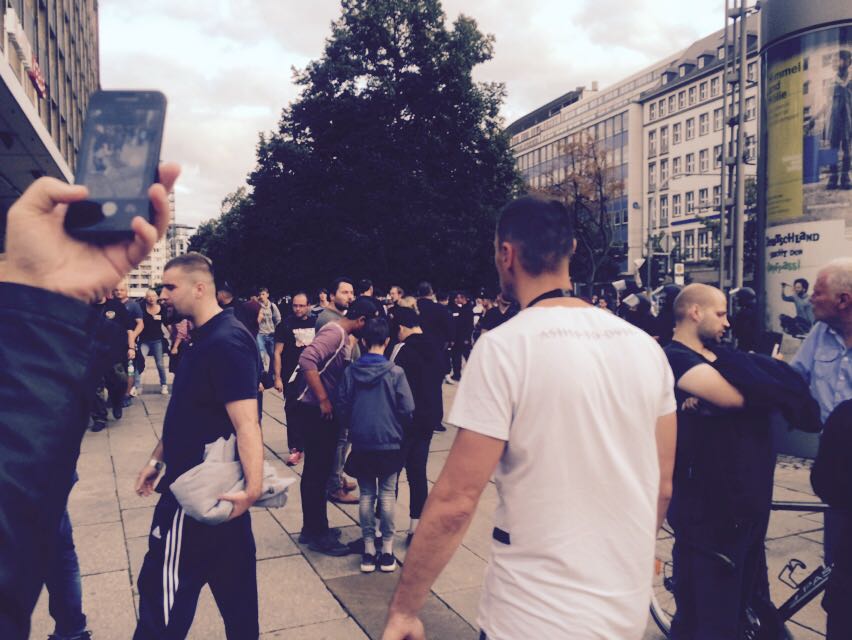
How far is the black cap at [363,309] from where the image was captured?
5956mm

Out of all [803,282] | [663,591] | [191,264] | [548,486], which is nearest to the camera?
[548,486]

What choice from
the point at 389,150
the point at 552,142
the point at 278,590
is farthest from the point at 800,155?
the point at 552,142

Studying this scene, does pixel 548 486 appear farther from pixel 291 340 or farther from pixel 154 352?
pixel 154 352

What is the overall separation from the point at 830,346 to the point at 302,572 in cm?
355

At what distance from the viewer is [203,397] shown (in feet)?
10.4

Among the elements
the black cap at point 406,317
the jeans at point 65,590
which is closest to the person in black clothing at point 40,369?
the jeans at point 65,590

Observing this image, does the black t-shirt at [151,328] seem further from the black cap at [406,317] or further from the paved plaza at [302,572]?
the black cap at [406,317]

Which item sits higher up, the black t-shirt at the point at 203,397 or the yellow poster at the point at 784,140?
the yellow poster at the point at 784,140

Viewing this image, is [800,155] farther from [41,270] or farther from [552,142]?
[552,142]

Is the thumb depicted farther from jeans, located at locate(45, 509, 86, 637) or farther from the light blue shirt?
the light blue shirt

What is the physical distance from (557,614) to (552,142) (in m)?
93.8

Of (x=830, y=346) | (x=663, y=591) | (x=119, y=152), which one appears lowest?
Answer: (x=663, y=591)

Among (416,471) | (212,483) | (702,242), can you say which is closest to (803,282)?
(416,471)

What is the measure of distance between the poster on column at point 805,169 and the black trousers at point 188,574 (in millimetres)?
6469
